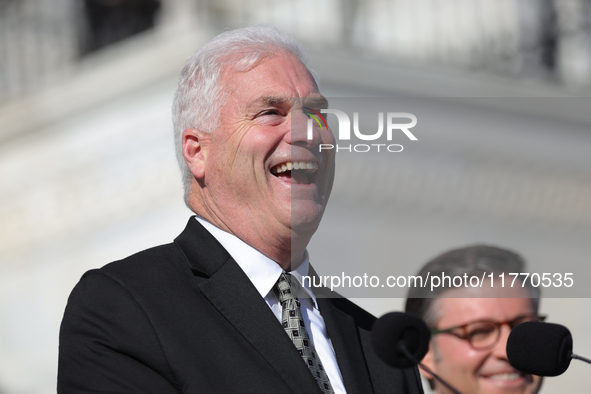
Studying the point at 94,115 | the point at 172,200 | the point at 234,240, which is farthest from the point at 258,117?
the point at 94,115

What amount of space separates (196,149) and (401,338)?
1099 mm

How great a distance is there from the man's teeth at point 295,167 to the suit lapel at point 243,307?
280 millimetres

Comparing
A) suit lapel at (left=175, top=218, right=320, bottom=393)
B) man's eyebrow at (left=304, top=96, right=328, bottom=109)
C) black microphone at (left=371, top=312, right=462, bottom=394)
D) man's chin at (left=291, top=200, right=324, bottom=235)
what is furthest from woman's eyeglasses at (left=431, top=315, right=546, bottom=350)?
man's eyebrow at (left=304, top=96, right=328, bottom=109)

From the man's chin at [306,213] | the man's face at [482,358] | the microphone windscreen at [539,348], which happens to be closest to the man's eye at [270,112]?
the man's chin at [306,213]

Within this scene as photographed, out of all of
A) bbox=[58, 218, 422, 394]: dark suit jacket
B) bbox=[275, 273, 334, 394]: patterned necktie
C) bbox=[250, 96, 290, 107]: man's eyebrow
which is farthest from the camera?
bbox=[250, 96, 290, 107]: man's eyebrow

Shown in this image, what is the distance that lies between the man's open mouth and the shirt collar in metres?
0.24

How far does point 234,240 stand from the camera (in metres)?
2.37

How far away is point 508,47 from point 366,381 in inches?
214

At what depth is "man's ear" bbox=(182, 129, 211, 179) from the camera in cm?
249

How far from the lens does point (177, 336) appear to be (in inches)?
78.0

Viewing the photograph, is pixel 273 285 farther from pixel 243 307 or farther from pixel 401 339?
pixel 401 339

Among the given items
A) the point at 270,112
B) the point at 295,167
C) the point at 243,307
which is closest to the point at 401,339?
the point at 243,307

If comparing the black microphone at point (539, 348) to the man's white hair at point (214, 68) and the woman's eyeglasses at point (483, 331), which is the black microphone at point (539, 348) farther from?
the man's white hair at point (214, 68)

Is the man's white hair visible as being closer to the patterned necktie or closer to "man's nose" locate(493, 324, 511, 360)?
the patterned necktie
